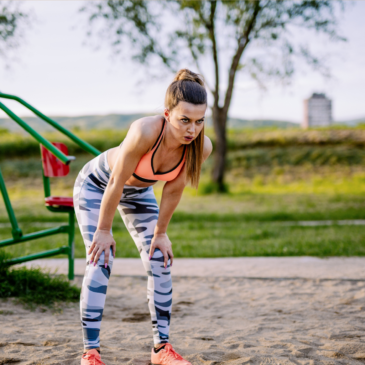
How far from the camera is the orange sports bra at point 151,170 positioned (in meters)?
1.92

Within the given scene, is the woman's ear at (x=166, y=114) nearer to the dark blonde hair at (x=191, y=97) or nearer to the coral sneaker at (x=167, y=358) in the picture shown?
the dark blonde hair at (x=191, y=97)

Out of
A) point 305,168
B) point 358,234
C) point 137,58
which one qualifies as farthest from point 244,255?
point 305,168

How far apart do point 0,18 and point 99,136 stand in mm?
7172

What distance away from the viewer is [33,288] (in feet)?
10.5

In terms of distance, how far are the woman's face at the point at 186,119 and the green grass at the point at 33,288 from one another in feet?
6.08

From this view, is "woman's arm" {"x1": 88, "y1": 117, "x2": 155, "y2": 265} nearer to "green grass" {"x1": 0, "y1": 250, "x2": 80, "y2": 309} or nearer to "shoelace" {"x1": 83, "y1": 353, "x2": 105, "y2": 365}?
"shoelace" {"x1": 83, "y1": 353, "x2": 105, "y2": 365}

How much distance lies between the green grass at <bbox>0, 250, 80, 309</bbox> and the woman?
1.27 meters

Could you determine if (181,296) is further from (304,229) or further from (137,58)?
(137,58)

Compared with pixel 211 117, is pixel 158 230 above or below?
below

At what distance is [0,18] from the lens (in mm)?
9797

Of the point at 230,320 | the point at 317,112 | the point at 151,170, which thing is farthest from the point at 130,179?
the point at 317,112

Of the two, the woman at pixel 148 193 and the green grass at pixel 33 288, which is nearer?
the woman at pixel 148 193

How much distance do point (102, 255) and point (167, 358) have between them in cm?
59

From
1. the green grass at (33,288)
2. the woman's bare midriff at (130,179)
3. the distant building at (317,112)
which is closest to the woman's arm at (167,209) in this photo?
the woman's bare midriff at (130,179)
